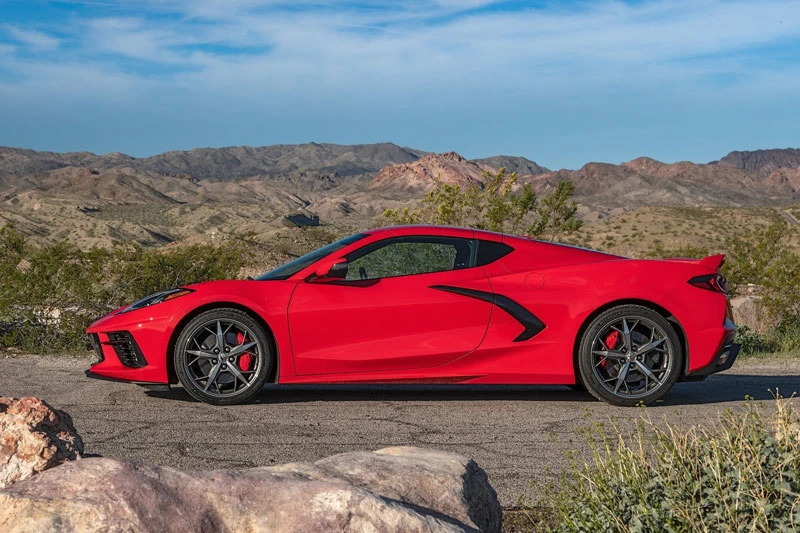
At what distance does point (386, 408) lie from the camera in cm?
757

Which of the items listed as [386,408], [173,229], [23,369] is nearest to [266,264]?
[23,369]

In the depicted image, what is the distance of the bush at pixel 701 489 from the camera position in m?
3.38

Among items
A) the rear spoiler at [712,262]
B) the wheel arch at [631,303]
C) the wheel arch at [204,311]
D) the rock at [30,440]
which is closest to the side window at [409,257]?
the wheel arch at [204,311]

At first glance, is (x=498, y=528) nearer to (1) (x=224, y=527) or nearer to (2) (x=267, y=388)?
(1) (x=224, y=527)

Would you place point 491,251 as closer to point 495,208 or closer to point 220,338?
point 220,338

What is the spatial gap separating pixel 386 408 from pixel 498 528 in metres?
4.00

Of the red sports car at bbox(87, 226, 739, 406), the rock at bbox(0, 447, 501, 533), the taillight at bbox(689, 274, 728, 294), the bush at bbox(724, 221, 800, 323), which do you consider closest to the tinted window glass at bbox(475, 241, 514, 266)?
the red sports car at bbox(87, 226, 739, 406)

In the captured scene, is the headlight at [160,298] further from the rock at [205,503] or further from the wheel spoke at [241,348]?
the rock at [205,503]

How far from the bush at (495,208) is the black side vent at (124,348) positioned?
493 inches

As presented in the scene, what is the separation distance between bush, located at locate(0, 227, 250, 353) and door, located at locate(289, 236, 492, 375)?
4949mm

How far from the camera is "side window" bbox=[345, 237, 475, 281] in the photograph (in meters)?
7.59

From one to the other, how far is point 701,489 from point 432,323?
4.00 m

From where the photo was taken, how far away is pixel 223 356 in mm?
7398

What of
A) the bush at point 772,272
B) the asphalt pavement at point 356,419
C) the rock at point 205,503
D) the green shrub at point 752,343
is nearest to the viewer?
the rock at point 205,503
